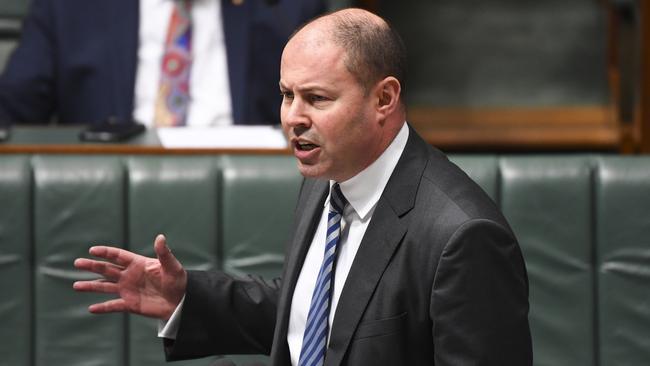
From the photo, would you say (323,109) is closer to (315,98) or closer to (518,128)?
(315,98)

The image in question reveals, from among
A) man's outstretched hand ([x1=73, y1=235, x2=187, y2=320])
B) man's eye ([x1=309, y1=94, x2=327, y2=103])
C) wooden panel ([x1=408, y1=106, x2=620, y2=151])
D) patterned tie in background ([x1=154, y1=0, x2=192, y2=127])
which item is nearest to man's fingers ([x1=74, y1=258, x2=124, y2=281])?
man's outstretched hand ([x1=73, y1=235, x2=187, y2=320])

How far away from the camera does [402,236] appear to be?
3.54ft

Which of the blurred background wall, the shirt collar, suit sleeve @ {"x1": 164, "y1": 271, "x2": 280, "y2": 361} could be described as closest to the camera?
the shirt collar

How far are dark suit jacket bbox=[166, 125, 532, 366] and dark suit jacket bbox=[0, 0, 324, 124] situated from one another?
93cm

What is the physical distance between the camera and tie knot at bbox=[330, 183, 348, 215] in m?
1.16

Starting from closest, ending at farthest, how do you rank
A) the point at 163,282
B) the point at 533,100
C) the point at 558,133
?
the point at 163,282 < the point at 558,133 < the point at 533,100

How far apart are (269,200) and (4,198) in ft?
1.06

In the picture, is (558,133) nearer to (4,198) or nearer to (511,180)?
(511,180)

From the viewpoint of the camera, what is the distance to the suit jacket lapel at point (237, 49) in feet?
6.86

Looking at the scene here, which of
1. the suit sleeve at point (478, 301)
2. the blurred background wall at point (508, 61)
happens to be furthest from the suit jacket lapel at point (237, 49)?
the suit sleeve at point (478, 301)

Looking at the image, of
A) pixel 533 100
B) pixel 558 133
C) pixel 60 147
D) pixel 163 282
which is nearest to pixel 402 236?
pixel 163 282

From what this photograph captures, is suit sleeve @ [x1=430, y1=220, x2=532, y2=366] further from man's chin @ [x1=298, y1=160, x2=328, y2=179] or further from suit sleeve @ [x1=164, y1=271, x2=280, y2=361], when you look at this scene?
suit sleeve @ [x1=164, y1=271, x2=280, y2=361]

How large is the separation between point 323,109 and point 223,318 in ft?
0.98

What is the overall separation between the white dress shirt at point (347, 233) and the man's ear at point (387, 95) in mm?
48
